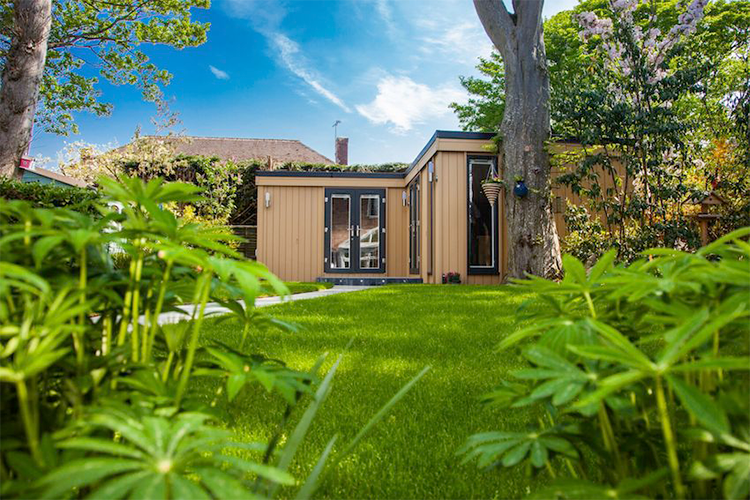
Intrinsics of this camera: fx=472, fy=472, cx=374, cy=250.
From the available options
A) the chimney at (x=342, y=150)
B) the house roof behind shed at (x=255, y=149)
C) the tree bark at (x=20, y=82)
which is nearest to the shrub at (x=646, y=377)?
the tree bark at (x=20, y=82)

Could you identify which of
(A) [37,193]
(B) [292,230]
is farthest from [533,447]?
(B) [292,230]

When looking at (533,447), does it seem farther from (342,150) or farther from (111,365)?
(342,150)

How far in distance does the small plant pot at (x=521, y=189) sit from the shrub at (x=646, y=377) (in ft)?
23.0

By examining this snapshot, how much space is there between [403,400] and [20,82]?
8.36m

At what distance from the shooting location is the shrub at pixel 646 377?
491mm

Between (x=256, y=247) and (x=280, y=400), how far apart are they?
10380mm

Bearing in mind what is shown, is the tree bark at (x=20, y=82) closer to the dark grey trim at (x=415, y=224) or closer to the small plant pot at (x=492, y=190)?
the dark grey trim at (x=415, y=224)

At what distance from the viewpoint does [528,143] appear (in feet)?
25.0

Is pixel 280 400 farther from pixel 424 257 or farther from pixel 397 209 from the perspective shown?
pixel 397 209

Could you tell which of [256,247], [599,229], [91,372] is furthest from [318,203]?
[91,372]

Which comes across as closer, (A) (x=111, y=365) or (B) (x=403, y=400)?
(A) (x=111, y=365)

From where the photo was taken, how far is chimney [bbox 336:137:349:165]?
789 inches

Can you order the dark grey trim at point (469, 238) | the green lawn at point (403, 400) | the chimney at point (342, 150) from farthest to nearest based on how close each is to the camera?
the chimney at point (342, 150), the dark grey trim at point (469, 238), the green lawn at point (403, 400)

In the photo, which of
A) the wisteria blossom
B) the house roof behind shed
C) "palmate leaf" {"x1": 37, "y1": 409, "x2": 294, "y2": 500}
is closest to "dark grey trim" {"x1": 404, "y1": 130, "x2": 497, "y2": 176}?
the wisteria blossom
